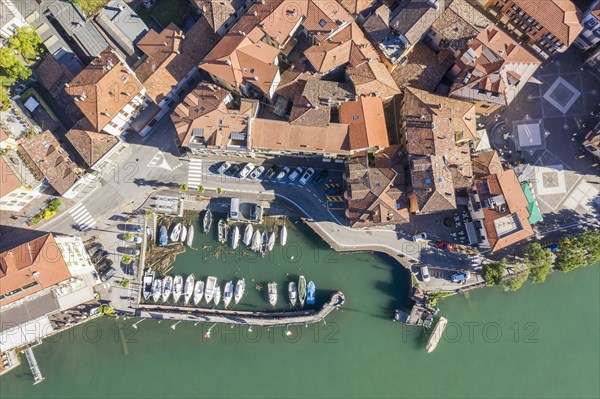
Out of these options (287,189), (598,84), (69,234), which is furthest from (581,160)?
(69,234)

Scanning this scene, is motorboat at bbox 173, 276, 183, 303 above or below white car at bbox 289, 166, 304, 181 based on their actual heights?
below

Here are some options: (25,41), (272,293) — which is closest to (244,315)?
(272,293)

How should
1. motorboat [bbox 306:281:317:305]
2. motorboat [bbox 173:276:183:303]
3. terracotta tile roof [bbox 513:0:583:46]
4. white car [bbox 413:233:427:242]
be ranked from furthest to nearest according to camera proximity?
motorboat [bbox 173:276:183:303] < motorboat [bbox 306:281:317:305] < white car [bbox 413:233:427:242] < terracotta tile roof [bbox 513:0:583:46]

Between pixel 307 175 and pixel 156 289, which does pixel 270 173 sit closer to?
pixel 307 175

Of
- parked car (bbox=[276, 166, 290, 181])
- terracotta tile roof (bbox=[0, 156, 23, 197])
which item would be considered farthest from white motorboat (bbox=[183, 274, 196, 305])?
terracotta tile roof (bbox=[0, 156, 23, 197])

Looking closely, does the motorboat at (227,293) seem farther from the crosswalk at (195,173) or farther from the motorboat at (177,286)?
the crosswalk at (195,173)

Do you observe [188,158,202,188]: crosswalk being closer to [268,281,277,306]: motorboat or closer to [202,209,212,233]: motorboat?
[202,209,212,233]: motorboat

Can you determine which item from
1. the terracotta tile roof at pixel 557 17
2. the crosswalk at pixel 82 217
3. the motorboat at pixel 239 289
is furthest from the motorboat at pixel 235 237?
the terracotta tile roof at pixel 557 17
